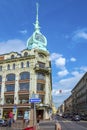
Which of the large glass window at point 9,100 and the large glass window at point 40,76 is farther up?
the large glass window at point 40,76

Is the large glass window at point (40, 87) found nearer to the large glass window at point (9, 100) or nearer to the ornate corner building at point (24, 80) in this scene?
the ornate corner building at point (24, 80)

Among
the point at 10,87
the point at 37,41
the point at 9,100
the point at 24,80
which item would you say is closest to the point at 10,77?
the point at 10,87

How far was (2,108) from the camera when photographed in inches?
3556

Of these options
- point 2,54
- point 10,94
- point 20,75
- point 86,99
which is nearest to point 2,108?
point 10,94

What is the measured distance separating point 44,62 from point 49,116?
16.2 meters

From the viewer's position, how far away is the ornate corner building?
87375 millimetres

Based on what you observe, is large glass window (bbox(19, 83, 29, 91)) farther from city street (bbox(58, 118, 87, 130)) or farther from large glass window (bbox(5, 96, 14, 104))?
city street (bbox(58, 118, 87, 130))

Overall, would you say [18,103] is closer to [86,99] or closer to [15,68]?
[15,68]

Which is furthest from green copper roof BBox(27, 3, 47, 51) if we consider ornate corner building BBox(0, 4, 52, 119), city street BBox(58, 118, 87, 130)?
city street BBox(58, 118, 87, 130)

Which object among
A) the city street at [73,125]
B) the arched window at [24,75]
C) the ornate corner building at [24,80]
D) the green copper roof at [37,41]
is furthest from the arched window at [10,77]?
the city street at [73,125]

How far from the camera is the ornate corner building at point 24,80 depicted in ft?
287

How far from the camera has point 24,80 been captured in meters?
89.5

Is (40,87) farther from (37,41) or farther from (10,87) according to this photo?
(37,41)

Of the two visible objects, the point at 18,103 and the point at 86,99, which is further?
the point at 86,99
